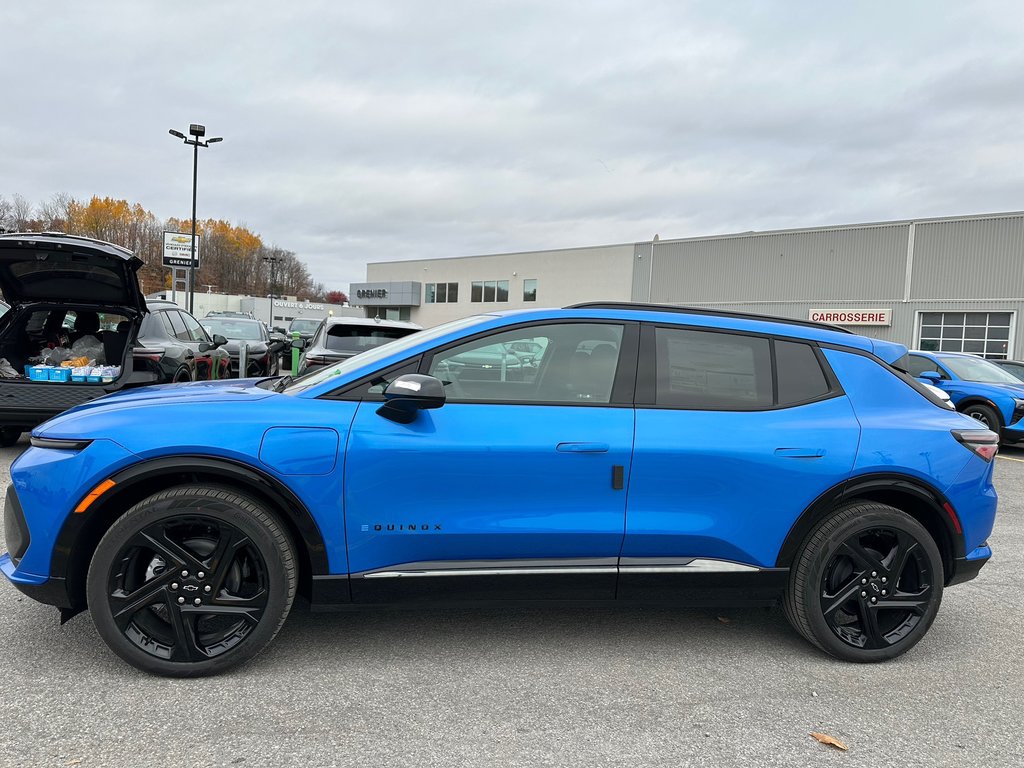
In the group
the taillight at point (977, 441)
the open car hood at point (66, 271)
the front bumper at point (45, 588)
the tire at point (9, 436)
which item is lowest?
the tire at point (9, 436)

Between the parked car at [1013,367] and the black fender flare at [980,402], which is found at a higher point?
the parked car at [1013,367]

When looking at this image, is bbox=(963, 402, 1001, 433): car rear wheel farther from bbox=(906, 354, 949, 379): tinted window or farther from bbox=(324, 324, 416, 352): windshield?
bbox=(324, 324, 416, 352): windshield

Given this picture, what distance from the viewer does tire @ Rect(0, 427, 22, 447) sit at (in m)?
7.92

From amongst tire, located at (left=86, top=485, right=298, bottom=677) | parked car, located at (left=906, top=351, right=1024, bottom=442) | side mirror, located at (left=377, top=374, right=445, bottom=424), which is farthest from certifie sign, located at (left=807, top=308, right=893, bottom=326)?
tire, located at (left=86, top=485, right=298, bottom=677)

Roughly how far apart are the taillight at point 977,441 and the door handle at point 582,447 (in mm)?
1702

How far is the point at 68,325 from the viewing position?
307 inches

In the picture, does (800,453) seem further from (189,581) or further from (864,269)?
(864,269)

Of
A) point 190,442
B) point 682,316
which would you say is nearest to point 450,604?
point 190,442

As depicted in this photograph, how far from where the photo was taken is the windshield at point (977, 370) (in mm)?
11031

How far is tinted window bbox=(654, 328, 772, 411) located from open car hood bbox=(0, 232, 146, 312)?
18.0ft

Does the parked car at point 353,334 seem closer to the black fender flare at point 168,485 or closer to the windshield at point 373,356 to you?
the windshield at point 373,356

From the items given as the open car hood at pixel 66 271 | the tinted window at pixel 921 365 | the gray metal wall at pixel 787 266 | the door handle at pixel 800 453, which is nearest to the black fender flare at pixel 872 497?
the door handle at pixel 800 453

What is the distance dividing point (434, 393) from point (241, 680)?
1.40 meters

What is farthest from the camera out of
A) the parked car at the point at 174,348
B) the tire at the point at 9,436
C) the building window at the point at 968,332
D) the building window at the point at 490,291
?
the building window at the point at 490,291
